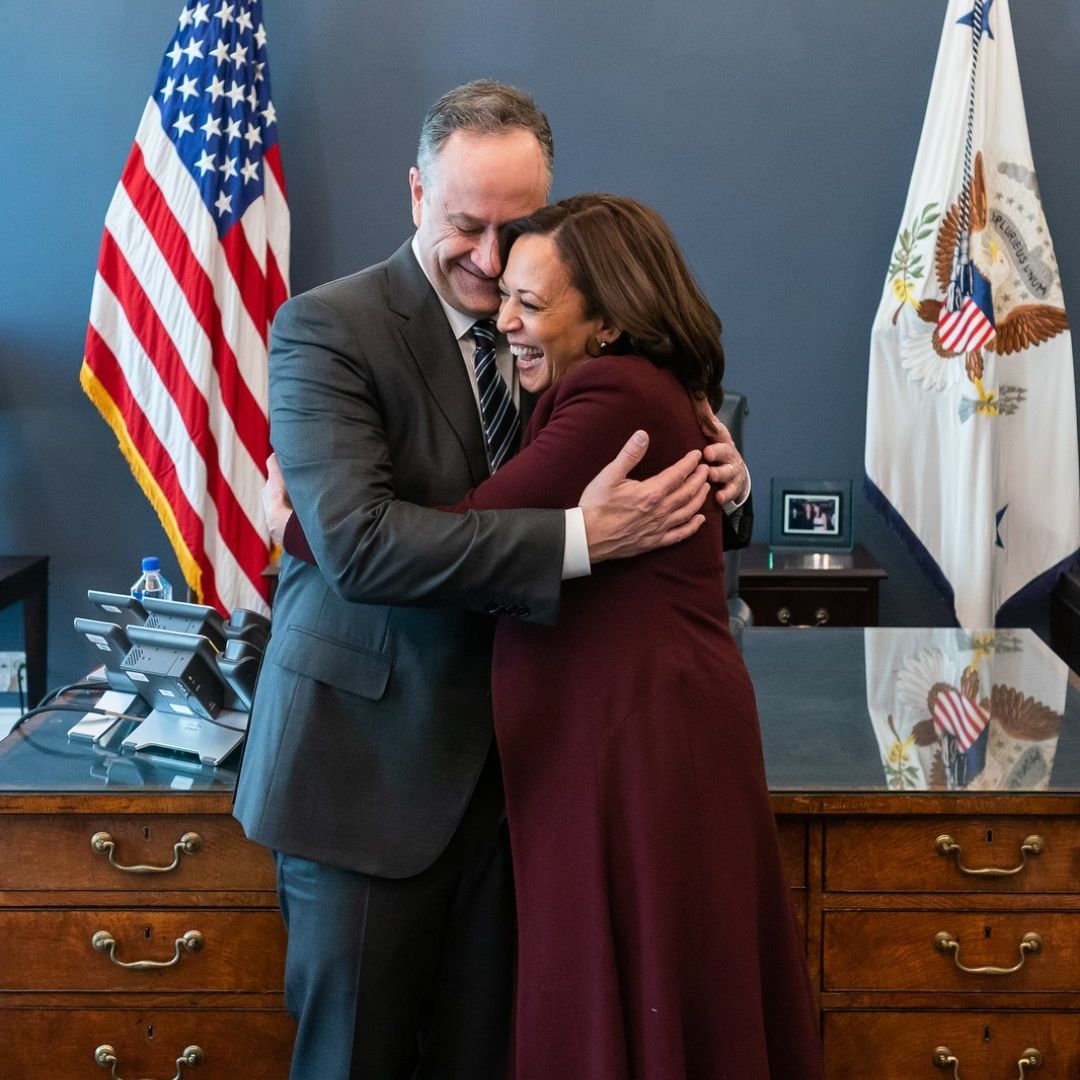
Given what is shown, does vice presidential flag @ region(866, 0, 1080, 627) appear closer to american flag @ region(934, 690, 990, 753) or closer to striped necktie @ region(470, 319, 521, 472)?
american flag @ region(934, 690, 990, 753)

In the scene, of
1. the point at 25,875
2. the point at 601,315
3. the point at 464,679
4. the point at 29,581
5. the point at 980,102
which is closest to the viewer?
the point at 601,315

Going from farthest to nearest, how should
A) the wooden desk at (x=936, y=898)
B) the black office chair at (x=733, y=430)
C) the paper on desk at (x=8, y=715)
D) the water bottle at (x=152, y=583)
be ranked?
the paper on desk at (x=8, y=715) → the black office chair at (x=733, y=430) → the water bottle at (x=152, y=583) → the wooden desk at (x=936, y=898)

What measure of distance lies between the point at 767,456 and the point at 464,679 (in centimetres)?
306

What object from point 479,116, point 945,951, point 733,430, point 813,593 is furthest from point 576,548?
point 813,593

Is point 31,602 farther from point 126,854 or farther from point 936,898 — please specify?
point 936,898

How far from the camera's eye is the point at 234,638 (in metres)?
2.09

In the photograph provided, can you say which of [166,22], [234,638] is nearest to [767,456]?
[166,22]

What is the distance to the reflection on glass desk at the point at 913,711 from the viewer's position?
1.94 m

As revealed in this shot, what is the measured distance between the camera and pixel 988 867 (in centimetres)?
194

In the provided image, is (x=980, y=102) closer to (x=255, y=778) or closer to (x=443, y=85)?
(x=443, y=85)

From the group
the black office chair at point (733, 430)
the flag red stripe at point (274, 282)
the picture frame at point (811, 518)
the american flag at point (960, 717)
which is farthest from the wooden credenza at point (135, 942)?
the picture frame at point (811, 518)

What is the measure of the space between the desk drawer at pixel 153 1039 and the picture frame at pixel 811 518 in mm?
2699

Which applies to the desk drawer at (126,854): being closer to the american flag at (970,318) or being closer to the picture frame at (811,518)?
the picture frame at (811,518)

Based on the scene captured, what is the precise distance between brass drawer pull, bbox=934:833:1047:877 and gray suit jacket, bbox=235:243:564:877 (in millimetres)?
694
